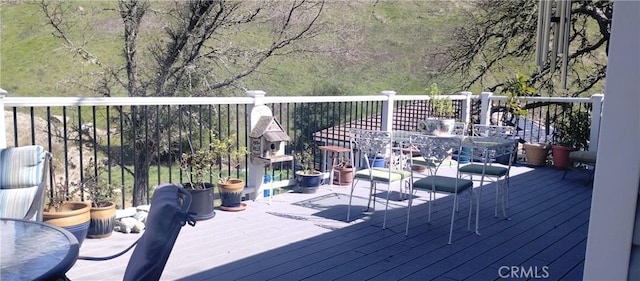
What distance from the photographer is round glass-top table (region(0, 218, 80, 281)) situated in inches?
60.2

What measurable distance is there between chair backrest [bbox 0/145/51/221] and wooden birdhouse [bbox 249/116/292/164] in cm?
200

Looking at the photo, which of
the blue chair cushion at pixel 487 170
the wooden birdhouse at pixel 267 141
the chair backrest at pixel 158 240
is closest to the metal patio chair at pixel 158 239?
the chair backrest at pixel 158 240

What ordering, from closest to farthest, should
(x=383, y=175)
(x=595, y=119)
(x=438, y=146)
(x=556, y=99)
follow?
1. (x=438, y=146)
2. (x=383, y=175)
3. (x=595, y=119)
4. (x=556, y=99)

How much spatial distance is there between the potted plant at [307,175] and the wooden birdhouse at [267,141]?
526 millimetres

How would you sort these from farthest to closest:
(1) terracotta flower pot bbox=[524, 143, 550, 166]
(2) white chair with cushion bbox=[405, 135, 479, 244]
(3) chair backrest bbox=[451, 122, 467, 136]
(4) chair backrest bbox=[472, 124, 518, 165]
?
(1) terracotta flower pot bbox=[524, 143, 550, 166]
(3) chair backrest bbox=[451, 122, 467, 136]
(4) chair backrest bbox=[472, 124, 518, 165]
(2) white chair with cushion bbox=[405, 135, 479, 244]

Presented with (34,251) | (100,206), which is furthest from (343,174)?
(34,251)

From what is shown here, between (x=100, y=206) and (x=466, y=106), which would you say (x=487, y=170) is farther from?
(x=466, y=106)

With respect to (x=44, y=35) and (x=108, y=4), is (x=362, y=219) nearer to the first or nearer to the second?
(x=108, y=4)

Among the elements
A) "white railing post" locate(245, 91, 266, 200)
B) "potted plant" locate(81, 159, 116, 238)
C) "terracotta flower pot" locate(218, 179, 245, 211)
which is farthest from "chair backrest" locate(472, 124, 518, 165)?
"potted plant" locate(81, 159, 116, 238)

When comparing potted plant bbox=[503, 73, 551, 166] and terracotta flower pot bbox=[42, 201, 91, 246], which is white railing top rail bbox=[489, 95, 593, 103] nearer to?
potted plant bbox=[503, 73, 551, 166]

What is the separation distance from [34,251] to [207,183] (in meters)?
2.42

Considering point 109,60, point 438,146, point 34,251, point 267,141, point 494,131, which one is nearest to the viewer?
point 34,251

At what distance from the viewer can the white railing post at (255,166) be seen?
4.68 m

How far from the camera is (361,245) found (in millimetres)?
3588
